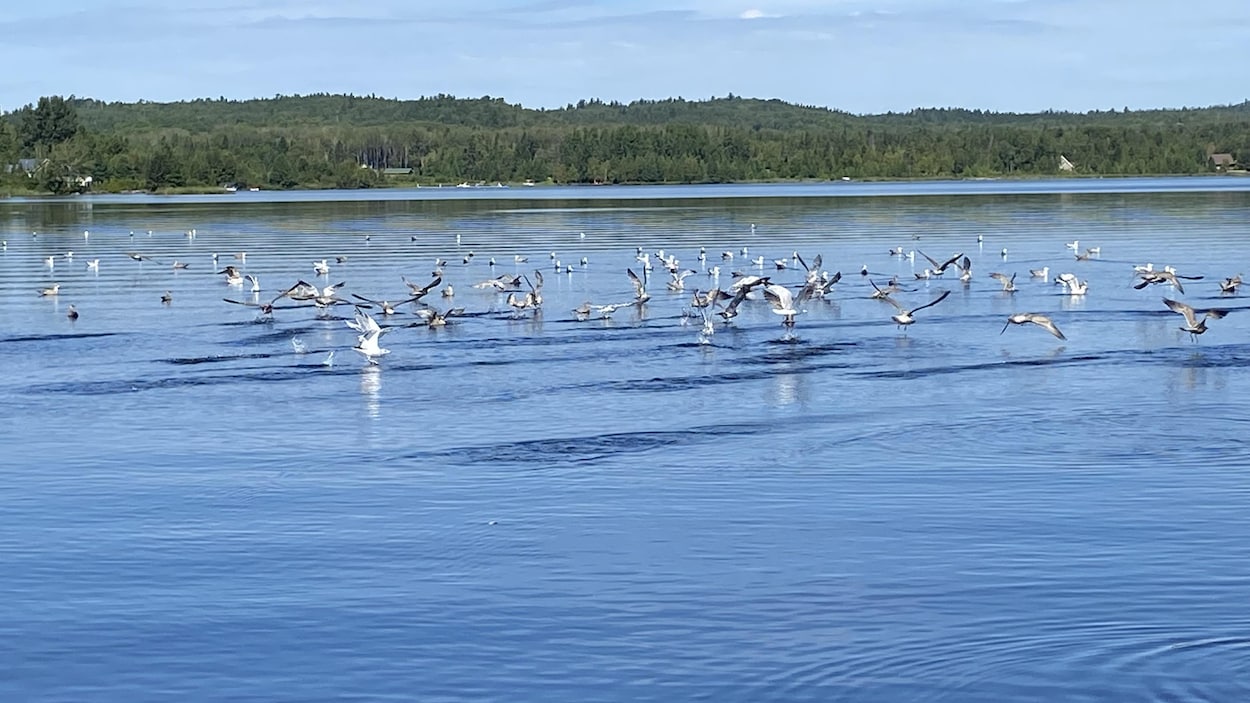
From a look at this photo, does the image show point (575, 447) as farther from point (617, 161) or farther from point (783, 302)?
point (617, 161)

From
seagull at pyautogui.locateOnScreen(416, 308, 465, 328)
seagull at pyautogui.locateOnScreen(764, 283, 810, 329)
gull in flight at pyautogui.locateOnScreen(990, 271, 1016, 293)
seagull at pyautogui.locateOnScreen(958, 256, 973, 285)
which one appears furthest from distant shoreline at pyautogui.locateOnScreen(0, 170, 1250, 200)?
seagull at pyautogui.locateOnScreen(764, 283, 810, 329)

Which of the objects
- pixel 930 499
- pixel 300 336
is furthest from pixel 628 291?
pixel 930 499

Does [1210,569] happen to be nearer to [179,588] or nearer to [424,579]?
[424,579]

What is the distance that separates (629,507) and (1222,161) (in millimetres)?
177038

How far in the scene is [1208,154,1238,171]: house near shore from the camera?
7013 inches

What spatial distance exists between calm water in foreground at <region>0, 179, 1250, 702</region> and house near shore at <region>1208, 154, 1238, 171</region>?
154 metres

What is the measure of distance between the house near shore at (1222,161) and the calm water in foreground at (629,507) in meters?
154

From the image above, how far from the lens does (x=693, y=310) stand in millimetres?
32188

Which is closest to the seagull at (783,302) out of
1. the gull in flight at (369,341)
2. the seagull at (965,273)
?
the gull in flight at (369,341)

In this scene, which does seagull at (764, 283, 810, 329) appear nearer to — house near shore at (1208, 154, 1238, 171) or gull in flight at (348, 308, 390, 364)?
gull in flight at (348, 308, 390, 364)

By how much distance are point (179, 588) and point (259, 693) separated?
8.04 ft

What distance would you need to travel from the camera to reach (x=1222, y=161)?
181625 mm

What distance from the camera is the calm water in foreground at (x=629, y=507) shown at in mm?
11750

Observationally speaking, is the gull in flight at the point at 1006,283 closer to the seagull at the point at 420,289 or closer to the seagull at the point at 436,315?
the seagull at the point at 436,315
